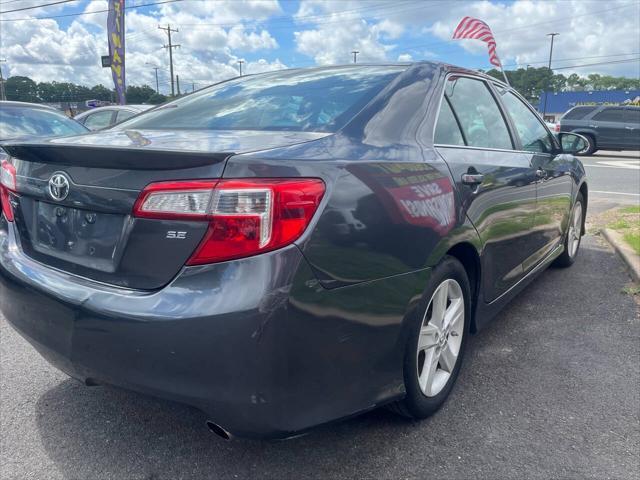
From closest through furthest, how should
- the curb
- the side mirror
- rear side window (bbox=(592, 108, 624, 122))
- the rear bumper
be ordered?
the rear bumper
the side mirror
the curb
rear side window (bbox=(592, 108, 624, 122))

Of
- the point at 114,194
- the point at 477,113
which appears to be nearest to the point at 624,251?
the point at 477,113

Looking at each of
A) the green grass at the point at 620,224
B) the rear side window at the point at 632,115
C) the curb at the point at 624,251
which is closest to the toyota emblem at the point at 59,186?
the curb at the point at 624,251

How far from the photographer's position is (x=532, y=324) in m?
3.59

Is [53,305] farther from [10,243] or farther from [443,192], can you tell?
[443,192]

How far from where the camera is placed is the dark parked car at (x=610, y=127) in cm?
1747

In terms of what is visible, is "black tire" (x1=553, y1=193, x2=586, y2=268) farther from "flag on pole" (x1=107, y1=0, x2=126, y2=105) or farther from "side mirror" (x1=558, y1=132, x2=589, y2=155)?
"flag on pole" (x1=107, y1=0, x2=126, y2=105)

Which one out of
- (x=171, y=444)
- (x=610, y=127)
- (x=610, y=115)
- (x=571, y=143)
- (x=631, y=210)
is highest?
(x=610, y=115)

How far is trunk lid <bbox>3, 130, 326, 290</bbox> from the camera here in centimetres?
168

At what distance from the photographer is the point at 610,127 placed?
1767 centimetres

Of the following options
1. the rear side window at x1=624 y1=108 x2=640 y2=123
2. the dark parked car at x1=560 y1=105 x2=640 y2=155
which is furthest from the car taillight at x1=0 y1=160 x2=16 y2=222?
the rear side window at x1=624 y1=108 x2=640 y2=123

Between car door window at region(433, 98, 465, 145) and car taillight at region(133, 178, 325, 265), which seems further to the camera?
car door window at region(433, 98, 465, 145)

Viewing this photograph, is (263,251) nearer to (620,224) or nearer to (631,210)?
(620,224)

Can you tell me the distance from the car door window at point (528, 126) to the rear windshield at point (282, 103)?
1.32m

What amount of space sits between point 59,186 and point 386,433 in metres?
1.64
